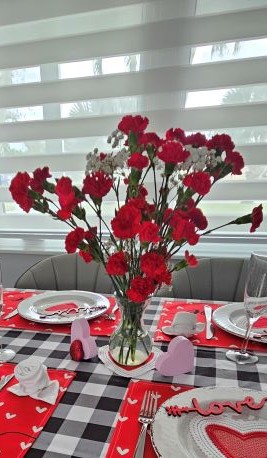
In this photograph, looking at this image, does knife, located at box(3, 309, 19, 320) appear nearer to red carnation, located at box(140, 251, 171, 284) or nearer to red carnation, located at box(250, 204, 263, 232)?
red carnation, located at box(140, 251, 171, 284)

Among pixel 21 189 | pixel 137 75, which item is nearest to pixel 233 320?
pixel 21 189

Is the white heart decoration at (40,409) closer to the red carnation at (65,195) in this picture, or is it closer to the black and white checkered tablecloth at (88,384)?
the black and white checkered tablecloth at (88,384)

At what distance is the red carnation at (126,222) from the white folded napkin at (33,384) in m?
0.32

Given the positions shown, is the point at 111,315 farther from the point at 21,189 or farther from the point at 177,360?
the point at 21,189

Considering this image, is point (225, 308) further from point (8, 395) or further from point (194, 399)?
point (8, 395)

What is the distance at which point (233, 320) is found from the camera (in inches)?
35.7

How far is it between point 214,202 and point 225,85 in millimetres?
579

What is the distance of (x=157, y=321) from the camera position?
926 mm

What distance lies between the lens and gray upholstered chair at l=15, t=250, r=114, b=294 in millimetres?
1364

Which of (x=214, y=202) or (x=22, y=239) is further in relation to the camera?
(x=22, y=239)

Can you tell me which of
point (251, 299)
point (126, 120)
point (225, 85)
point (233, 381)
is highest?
point (225, 85)

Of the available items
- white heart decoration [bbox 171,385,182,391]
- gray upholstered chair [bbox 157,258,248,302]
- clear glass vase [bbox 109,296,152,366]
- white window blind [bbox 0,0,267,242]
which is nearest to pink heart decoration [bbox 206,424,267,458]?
white heart decoration [bbox 171,385,182,391]

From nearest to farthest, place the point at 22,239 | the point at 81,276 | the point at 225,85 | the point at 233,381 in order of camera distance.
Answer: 1. the point at 233,381
2. the point at 81,276
3. the point at 225,85
4. the point at 22,239

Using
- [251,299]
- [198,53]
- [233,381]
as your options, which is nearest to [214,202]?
[198,53]
